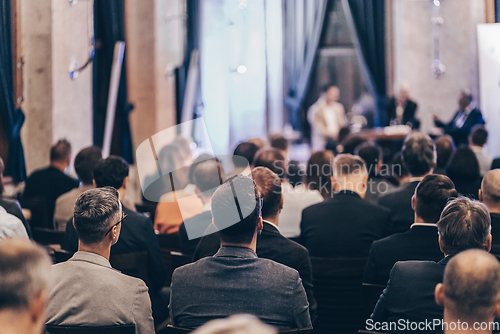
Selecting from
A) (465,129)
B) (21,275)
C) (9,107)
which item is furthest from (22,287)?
(465,129)

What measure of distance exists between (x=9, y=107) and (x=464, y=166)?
152 inches

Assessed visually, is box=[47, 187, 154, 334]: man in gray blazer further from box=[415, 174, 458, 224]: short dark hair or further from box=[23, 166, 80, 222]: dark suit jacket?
box=[23, 166, 80, 222]: dark suit jacket

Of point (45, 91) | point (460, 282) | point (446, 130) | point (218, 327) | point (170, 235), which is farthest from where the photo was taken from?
point (446, 130)

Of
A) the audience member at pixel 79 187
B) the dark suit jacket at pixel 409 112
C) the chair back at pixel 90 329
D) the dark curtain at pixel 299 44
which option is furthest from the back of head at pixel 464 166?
the dark curtain at pixel 299 44

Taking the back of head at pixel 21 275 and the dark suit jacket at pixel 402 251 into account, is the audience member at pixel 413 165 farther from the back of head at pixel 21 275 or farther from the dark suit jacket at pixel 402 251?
the back of head at pixel 21 275

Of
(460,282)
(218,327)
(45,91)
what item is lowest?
(460,282)

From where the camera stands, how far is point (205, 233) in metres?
2.73

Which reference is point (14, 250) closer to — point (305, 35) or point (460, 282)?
point (460, 282)

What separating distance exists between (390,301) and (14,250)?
138cm

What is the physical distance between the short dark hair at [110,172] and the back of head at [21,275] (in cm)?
184

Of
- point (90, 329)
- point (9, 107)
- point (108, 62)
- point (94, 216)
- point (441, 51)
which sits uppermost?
point (441, 51)

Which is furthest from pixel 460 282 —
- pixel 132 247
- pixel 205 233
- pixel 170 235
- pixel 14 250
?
pixel 170 235

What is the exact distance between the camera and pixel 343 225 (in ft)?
9.93

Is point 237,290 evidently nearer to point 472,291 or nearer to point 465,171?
point 472,291
